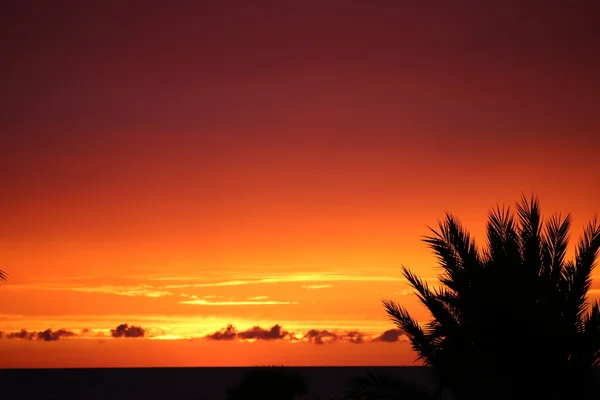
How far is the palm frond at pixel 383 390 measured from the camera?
18.5 meters

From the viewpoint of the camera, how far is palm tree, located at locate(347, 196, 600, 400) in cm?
1850

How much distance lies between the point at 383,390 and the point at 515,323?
3.12 metres

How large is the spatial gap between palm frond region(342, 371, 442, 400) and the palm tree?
0.03 m

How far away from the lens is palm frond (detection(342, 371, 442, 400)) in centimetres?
1847

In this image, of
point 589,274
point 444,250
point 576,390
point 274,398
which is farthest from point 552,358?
point 274,398

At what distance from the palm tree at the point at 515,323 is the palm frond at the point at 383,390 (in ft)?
0.09

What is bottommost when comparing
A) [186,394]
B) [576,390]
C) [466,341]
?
[576,390]

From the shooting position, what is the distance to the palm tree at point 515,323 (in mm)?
18500

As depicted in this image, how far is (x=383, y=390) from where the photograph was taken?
61.3 ft

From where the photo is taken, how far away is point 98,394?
476 ft

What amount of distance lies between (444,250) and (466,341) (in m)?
2.12

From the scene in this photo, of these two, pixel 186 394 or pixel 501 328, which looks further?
pixel 186 394

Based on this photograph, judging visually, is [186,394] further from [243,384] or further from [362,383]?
[362,383]

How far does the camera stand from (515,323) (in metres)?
18.7
